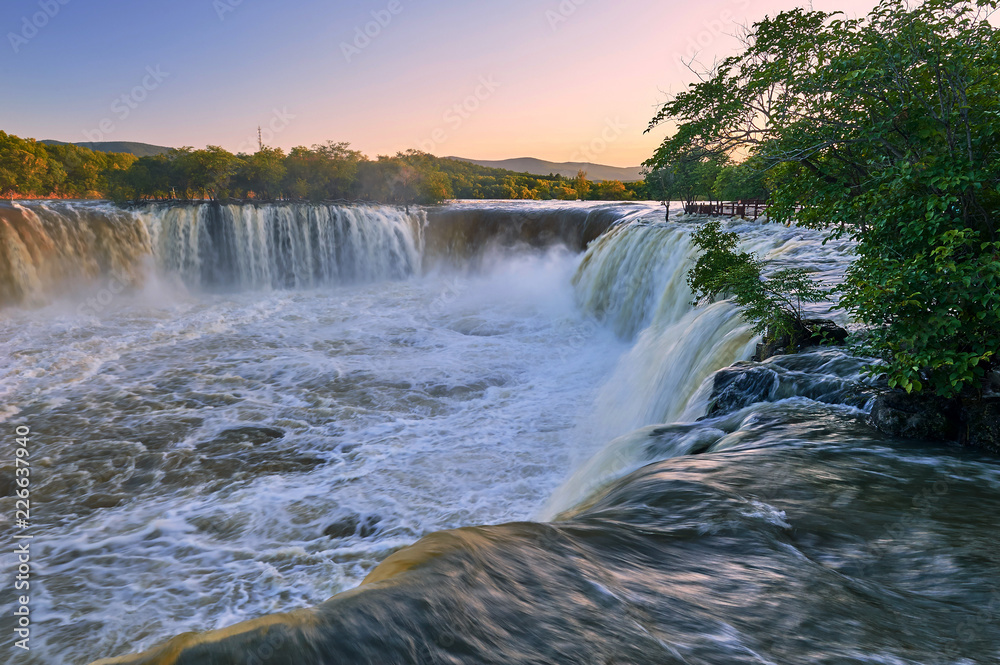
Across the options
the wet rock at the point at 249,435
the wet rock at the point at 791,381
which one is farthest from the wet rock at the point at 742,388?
the wet rock at the point at 249,435

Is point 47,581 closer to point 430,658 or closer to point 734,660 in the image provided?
point 430,658

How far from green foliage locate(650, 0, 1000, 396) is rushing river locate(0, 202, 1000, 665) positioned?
4.31 feet

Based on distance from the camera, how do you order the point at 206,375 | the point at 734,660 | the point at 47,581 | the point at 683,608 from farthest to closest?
the point at 206,375 → the point at 47,581 → the point at 683,608 → the point at 734,660

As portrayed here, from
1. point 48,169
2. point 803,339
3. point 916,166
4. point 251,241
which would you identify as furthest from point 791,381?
point 48,169

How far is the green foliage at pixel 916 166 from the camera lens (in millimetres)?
4836

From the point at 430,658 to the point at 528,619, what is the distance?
2.32 feet

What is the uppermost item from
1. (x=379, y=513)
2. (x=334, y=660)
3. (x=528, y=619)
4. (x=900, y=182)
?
(x=900, y=182)

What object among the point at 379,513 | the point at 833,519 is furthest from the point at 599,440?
the point at 833,519

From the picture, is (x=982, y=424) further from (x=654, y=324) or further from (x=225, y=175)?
(x=225, y=175)

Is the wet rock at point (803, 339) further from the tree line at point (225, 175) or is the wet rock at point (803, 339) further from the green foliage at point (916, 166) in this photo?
the tree line at point (225, 175)

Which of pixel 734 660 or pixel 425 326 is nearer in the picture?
pixel 734 660

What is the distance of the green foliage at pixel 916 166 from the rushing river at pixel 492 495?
131 cm

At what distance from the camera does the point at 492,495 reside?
26.8 ft

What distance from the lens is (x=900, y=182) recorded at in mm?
5148
